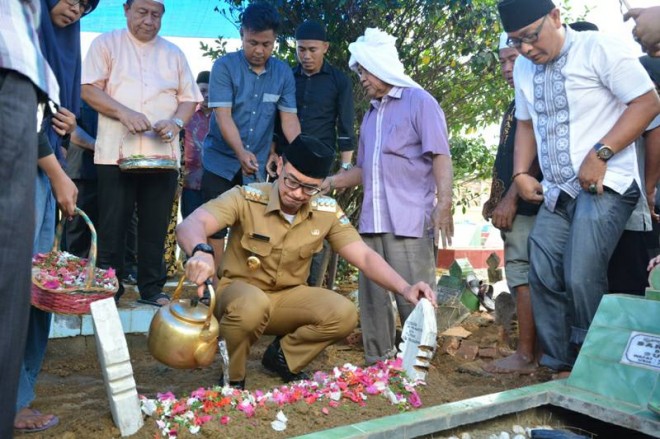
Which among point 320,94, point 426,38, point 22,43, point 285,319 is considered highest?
point 426,38

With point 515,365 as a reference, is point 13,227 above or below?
above

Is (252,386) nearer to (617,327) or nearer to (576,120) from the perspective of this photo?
(617,327)

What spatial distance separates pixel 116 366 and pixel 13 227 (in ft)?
2.51

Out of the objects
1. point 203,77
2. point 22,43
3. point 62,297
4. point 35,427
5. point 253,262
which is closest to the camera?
point 22,43

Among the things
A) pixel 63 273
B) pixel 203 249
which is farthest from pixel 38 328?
pixel 203 249

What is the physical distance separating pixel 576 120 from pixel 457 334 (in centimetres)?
201

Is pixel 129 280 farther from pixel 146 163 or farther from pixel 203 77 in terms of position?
pixel 203 77

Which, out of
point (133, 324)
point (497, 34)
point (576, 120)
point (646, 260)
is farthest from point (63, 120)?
point (497, 34)

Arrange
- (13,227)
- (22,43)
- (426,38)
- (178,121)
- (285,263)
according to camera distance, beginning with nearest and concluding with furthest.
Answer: (13,227)
(22,43)
(285,263)
(178,121)
(426,38)

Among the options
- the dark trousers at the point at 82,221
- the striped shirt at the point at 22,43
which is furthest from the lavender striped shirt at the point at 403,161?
the striped shirt at the point at 22,43

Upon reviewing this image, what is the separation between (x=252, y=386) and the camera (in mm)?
4148

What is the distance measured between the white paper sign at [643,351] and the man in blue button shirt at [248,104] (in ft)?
8.68

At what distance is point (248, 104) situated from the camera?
5.27m

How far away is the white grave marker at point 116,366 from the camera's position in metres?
2.69
